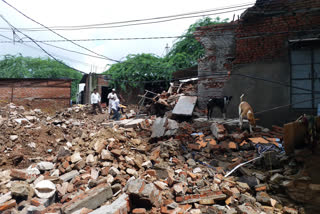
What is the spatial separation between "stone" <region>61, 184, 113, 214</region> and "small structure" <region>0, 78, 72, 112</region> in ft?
41.3

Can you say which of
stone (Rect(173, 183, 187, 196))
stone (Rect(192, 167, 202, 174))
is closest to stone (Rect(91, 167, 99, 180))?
stone (Rect(173, 183, 187, 196))

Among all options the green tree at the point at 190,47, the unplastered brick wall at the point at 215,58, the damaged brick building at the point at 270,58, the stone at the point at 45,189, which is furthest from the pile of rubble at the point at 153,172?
the green tree at the point at 190,47

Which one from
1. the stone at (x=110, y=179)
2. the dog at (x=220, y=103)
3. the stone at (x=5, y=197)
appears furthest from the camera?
the dog at (x=220, y=103)

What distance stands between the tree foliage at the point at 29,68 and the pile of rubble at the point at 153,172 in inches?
1006

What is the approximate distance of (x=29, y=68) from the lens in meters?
29.7

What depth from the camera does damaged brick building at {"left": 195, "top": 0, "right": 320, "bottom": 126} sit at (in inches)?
260

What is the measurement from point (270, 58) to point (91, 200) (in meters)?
7.25

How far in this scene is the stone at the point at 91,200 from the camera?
329 centimetres

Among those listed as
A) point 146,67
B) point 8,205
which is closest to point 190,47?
point 146,67

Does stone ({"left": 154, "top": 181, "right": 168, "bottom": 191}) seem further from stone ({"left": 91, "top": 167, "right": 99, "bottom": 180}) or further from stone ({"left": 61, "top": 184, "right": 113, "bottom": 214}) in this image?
stone ({"left": 91, "top": 167, "right": 99, "bottom": 180})

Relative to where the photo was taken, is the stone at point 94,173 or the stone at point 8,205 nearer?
the stone at point 8,205

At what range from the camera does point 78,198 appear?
3.53m

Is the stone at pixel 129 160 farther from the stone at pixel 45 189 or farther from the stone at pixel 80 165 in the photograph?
the stone at pixel 45 189

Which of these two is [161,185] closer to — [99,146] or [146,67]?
[99,146]
